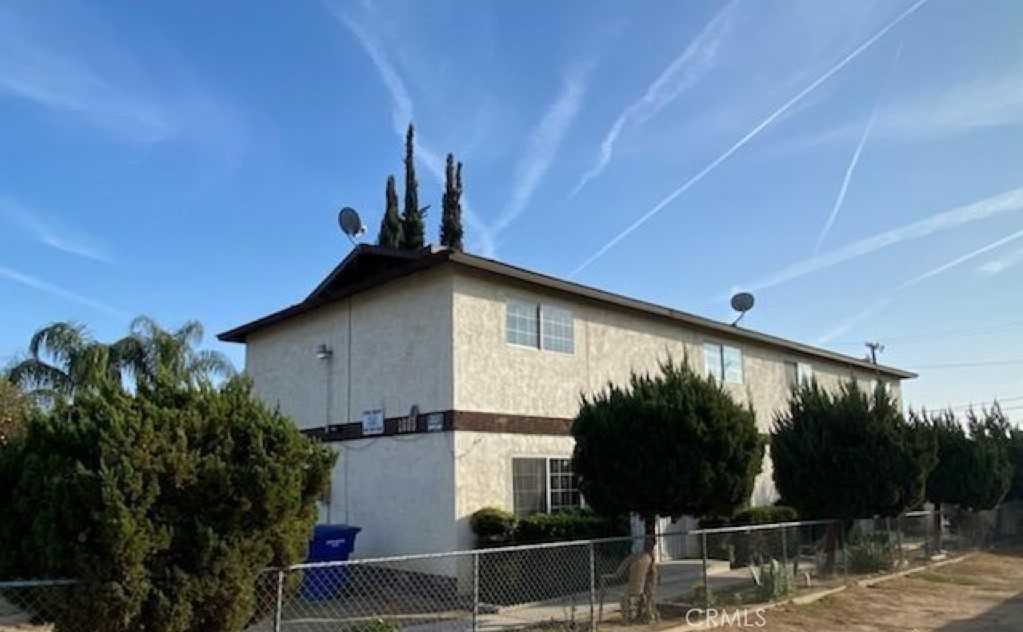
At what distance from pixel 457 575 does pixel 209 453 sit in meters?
7.78

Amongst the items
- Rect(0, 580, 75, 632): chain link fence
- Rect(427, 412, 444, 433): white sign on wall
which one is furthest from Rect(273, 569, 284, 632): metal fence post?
Rect(427, 412, 444, 433): white sign on wall

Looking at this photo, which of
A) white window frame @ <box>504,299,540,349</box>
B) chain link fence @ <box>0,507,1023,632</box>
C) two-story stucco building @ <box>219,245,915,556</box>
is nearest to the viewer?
chain link fence @ <box>0,507,1023,632</box>

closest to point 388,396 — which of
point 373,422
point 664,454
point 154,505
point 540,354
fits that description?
point 373,422

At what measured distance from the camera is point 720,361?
21312 millimetres

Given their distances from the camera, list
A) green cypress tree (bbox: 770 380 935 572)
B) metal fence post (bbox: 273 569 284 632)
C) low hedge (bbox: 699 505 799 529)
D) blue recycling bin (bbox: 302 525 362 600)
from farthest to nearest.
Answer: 1. low hedge (bbox: 699 505 799 529)
2. green cypress tree (bbox: 770 380 935 572)
3. blue recycling bin (bbox: 302 525 362 600)
4. metal fence post (bbox: 273 569 284 632)

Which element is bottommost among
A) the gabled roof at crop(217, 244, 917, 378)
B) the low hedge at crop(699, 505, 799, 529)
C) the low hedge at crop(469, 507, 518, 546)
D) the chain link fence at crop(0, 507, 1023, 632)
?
the chain link fence at crop(0, 507, 1023, 632)

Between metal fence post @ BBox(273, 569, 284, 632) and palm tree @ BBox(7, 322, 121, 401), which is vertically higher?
palm tree @ BBox(7, 322, 121, 401)

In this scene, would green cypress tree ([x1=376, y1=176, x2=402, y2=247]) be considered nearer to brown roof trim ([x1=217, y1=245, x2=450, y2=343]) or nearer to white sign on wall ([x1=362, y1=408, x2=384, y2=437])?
brown roof trim ([x1=217, y1=245, x2=450, y2=343])

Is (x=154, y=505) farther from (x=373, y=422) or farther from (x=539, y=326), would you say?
(x=539, y=326)

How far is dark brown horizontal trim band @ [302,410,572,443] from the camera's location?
14141 millimetres

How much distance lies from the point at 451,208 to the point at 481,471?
21.8 m

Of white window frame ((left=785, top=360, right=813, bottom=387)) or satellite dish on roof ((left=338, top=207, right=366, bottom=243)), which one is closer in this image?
satellite dish on roof ((left=338, top=207, right=366, bottom=243))

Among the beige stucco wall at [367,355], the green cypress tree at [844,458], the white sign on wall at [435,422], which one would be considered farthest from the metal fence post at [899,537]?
the beige stucco wall at [367,355]

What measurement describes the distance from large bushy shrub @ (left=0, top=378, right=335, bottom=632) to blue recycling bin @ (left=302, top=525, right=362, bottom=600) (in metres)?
6.88
